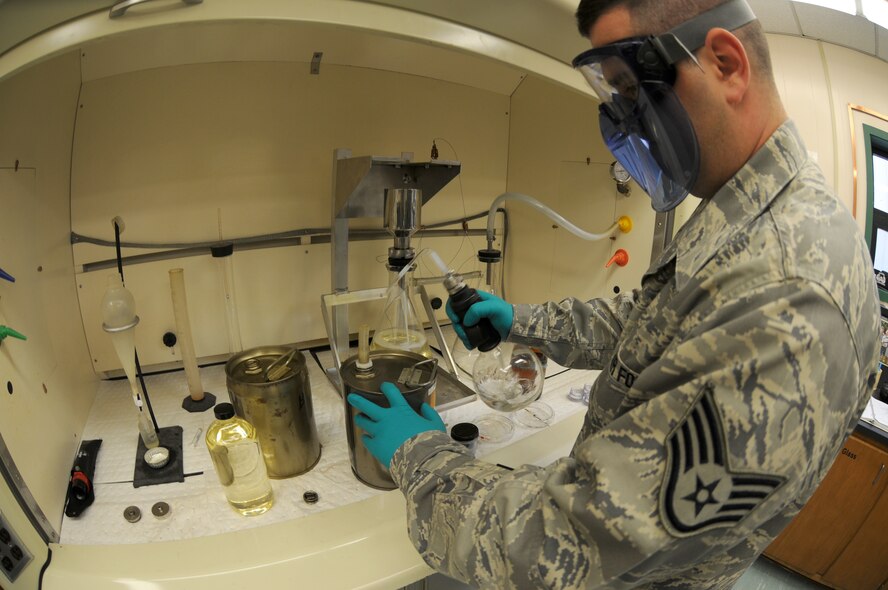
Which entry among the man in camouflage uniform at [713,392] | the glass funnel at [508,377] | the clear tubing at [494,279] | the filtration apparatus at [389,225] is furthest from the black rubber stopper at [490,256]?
the man in camouflage uniform at [713,392]

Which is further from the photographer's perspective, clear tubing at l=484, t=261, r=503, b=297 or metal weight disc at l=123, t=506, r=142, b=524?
clear tubing at l=484, t=261, r=503, b=297

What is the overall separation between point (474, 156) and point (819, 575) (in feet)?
7.18

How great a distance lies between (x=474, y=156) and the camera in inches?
70.0

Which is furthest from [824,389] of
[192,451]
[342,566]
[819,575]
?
[819,575]

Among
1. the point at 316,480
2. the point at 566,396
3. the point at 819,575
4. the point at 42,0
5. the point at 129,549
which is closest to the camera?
the point at 42,0

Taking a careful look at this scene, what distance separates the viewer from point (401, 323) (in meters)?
1.49

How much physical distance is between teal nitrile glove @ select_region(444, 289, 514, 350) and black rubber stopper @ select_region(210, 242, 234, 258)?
2.56ft

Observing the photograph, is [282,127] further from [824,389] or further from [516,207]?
[824,389]

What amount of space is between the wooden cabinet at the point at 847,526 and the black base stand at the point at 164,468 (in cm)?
218

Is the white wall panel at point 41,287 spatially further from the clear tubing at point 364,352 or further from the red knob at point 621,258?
the red knob at point 621,258

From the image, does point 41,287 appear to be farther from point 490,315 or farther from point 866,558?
point 866,558

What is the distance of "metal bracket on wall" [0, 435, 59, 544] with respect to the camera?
663 mm

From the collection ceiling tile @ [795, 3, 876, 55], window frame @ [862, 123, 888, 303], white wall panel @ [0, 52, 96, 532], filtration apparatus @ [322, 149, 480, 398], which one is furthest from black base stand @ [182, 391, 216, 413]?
window frame @ [862, 123, 888, 303]

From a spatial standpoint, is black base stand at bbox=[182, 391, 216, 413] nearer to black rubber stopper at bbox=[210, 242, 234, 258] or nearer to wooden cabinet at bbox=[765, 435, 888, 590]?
black rubber stopper at bbox=[210, 242, 234, 258]
